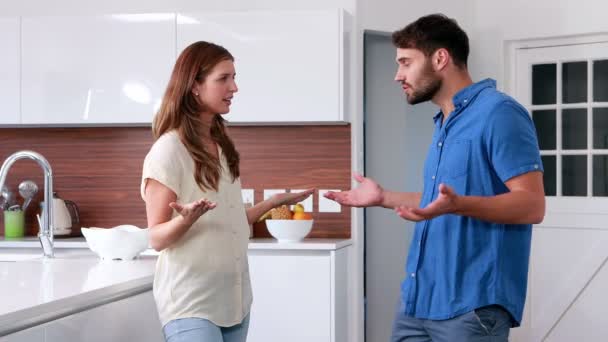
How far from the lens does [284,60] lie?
15.0 feet

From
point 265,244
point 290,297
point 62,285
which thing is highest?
point 62,285

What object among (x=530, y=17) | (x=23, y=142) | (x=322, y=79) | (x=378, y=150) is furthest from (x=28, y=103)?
(x=530, y=17)

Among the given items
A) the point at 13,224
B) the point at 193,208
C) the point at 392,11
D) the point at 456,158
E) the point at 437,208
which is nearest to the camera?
the point at 437,208

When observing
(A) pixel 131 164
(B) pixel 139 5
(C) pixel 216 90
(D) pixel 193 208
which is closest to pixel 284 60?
(B) pixel 139 5

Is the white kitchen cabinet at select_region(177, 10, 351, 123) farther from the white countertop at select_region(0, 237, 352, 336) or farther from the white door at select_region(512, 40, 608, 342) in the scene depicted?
the white countertop at select_region(0, 237, 352, 336)

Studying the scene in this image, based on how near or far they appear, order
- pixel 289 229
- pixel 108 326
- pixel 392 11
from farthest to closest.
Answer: pixel 392 11 < pixel 289 229 < pixel 108 326

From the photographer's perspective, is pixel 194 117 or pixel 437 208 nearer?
pixel 437 208

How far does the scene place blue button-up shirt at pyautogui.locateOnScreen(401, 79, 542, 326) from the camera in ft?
7.02

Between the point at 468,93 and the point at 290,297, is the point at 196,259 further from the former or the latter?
the point at 290,297

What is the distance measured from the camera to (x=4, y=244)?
472cm

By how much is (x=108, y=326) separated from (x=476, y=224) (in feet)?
3.22

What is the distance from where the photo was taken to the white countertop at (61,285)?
194 centimetres

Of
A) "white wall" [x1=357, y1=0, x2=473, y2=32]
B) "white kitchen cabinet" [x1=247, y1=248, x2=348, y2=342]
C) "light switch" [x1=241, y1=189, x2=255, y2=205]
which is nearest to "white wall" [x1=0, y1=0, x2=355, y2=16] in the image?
"white wall" [x1=357, y1=0, x2=473, y2=32]

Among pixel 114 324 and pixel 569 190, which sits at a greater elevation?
pixel 569 190
